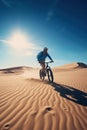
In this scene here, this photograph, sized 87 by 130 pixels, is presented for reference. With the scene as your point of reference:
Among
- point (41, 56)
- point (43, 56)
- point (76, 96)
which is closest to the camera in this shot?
point (76, 96)

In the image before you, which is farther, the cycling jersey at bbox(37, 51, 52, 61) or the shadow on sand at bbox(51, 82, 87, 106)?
the cycling jersey at bbox(37, 51, 52, 61)

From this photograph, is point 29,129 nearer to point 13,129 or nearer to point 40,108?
point 13,129

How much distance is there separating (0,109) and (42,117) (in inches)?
48.5

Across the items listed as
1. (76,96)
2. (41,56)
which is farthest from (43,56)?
(76,96)

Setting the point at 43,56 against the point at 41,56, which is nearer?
the point at 43,56

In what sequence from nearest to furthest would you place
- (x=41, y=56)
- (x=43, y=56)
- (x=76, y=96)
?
1. (x=76, y=96)
2. (x=43, y=56)
3. (x=41, y=56)

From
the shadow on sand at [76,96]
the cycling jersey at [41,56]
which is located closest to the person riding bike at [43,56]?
the cycling jersey at [41,56]

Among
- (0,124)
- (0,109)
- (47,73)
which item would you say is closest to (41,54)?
(47,73)

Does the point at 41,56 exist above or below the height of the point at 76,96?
above

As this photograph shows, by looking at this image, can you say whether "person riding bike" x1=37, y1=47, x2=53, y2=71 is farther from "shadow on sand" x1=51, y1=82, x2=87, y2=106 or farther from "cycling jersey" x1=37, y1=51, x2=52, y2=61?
"shadow on sand" x1=51, y1=82, x2=87, y2=106

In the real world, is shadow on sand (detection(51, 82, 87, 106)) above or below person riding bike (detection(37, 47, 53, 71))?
below

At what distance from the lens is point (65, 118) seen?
145 inches

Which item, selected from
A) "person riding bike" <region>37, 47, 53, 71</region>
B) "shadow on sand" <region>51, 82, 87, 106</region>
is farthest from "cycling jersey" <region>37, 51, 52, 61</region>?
"shadow on sand" <region>51, 82, 87, 106</region>

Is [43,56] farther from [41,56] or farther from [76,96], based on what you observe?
[76,96]
